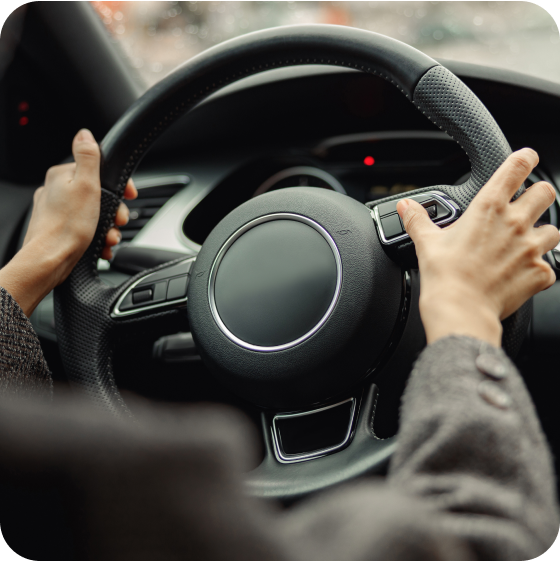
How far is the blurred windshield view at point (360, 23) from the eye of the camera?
1.42 metres

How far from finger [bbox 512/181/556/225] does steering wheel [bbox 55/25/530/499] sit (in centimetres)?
8

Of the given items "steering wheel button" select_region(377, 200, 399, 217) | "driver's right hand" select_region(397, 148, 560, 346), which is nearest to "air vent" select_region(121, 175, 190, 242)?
"steering wheel button" select_region(377, 200, 399, 217)

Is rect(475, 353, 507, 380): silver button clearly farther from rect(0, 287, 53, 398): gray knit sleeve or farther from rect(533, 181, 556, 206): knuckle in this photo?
rect(0, 287, 53, 398): gray knit sleeve

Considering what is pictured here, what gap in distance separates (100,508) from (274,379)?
50cm

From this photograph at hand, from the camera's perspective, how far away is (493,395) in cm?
47

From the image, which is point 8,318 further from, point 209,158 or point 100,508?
point 209,158

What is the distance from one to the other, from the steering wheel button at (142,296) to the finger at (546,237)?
66cm

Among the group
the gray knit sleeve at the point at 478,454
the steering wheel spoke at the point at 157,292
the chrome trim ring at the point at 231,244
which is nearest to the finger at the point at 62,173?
the steering wheel spoke at the point at 157,292

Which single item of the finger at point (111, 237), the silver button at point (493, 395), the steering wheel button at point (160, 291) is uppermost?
the finger at point (111, 237)

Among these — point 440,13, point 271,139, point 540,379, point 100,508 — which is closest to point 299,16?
point 440,13

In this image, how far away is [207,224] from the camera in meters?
1.41

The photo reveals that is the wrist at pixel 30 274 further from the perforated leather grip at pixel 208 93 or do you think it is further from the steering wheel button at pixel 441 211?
the steering wheel button at pixel 441 211

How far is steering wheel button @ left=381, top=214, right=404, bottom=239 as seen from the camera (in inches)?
30.0

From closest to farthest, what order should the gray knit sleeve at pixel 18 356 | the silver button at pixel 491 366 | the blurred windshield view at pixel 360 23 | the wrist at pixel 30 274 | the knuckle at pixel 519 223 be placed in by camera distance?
the silver button at pixel 491 366, the knuckle at pixel 519 223, the gray knit sleeve at pixel 18 356, the wrist at pixel 30 274, the blurred windshield view at pixel 360 23
